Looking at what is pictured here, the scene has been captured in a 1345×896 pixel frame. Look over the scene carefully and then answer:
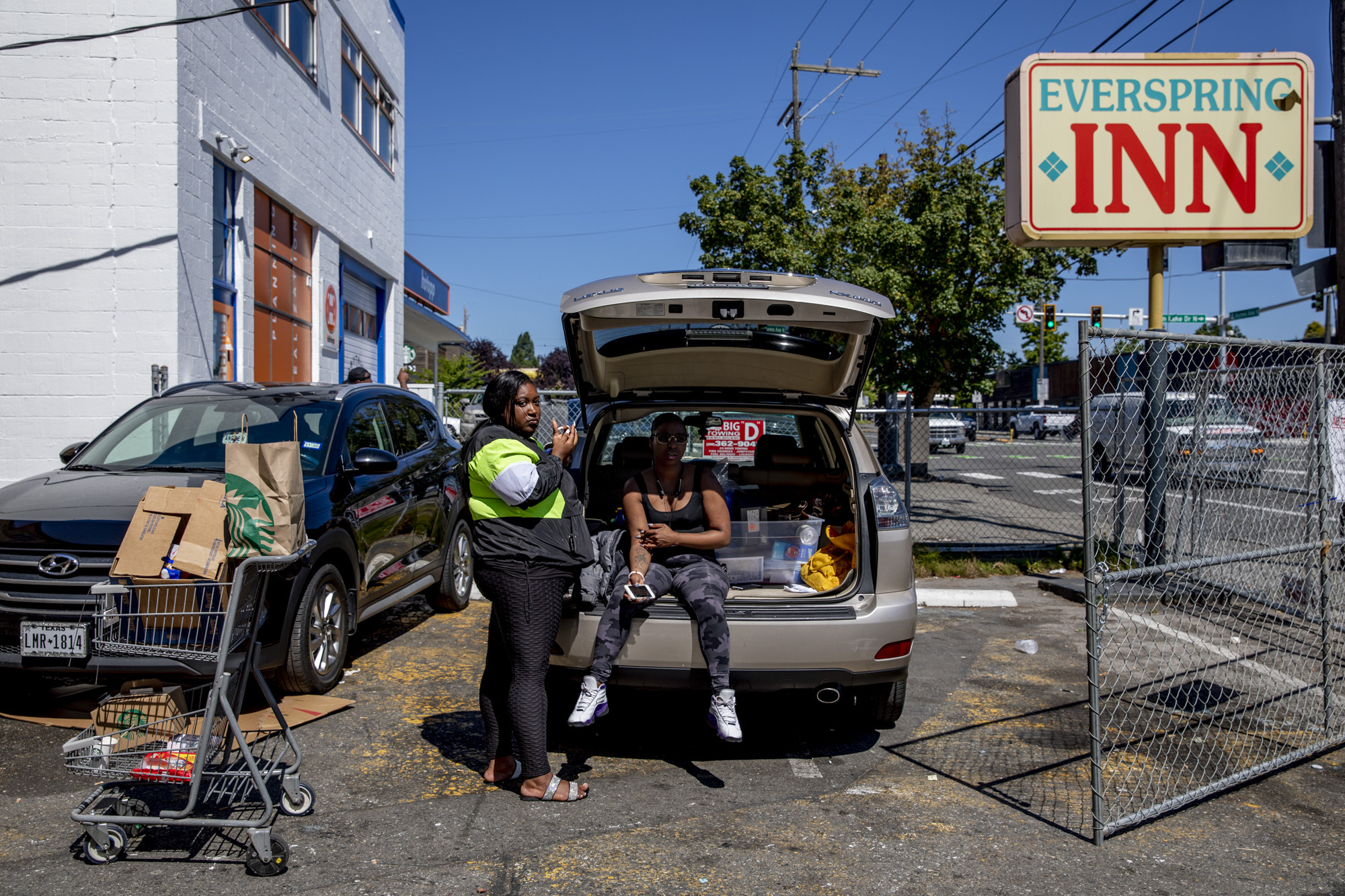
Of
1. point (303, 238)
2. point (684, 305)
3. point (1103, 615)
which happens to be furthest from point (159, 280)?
point (1103, 615)

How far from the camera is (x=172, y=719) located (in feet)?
11.2

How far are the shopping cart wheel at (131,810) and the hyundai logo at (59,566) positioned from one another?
145 cm

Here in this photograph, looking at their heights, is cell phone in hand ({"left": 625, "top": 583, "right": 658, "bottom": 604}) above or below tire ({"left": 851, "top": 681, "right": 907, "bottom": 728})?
above

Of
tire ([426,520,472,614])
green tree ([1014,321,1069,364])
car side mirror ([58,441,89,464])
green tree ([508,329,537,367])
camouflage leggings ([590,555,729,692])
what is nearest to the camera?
camouflage leggings ([590,555,729,692])

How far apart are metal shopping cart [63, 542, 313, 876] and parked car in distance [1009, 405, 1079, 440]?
7397mm

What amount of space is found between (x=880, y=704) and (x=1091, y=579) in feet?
4.87

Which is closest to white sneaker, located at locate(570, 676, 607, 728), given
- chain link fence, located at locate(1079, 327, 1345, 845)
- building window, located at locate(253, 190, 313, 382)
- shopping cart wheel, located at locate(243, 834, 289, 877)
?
shopping cart wheel, located at locate(243, 834, 289, 877)

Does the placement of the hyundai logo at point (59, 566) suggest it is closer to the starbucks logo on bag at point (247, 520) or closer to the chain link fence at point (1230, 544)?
the starbucks logo on bag at point (247, 520)

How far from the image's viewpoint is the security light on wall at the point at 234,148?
10211 mm

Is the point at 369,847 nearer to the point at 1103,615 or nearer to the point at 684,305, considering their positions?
the point at 684,305

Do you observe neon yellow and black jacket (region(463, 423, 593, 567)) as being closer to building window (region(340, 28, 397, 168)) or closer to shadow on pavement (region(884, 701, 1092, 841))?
shadow on pavement (region(884, 701, 1092, 841))

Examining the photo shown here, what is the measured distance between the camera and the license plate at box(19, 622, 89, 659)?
3594 millimetres

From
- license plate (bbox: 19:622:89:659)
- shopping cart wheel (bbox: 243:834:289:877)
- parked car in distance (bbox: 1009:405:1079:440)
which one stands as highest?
parked car in distance (bbox: 1009:405:1079:440)

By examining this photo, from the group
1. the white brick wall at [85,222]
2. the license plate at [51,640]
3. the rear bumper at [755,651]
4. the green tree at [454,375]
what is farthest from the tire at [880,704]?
the green tree at [454,375]
